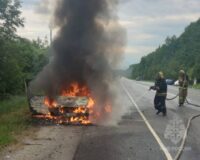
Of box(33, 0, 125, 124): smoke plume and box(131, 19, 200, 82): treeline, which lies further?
box(131, 19, 200, 82): treeline

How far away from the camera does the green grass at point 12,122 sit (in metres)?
11.5

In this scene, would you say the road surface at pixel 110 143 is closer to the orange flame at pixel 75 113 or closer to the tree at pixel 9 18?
the orange flame at pixel 75 113

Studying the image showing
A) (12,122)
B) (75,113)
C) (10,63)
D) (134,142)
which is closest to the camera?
(134,142)

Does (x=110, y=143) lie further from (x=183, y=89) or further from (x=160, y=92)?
(x=183, y=89)

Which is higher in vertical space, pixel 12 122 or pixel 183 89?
pixel 183 89

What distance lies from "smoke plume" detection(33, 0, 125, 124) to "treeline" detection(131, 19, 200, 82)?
5091 centimetres

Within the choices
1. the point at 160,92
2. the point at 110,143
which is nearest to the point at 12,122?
the point at 110,143

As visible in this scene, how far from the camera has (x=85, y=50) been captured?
17.0 metres

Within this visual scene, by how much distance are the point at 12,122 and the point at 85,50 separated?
405cm

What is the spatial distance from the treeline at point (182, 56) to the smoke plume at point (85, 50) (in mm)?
50912

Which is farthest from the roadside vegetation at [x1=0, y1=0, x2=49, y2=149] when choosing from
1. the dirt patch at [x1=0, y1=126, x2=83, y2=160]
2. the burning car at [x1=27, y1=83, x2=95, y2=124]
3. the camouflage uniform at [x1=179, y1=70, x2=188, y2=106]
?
the camouflage uniform at [x1=179, y1=70, x2=188, y2=106]

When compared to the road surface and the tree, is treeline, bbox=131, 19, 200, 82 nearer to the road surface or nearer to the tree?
the tree

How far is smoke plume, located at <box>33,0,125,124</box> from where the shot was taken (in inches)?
648

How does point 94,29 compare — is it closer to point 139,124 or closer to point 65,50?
point 65,50
